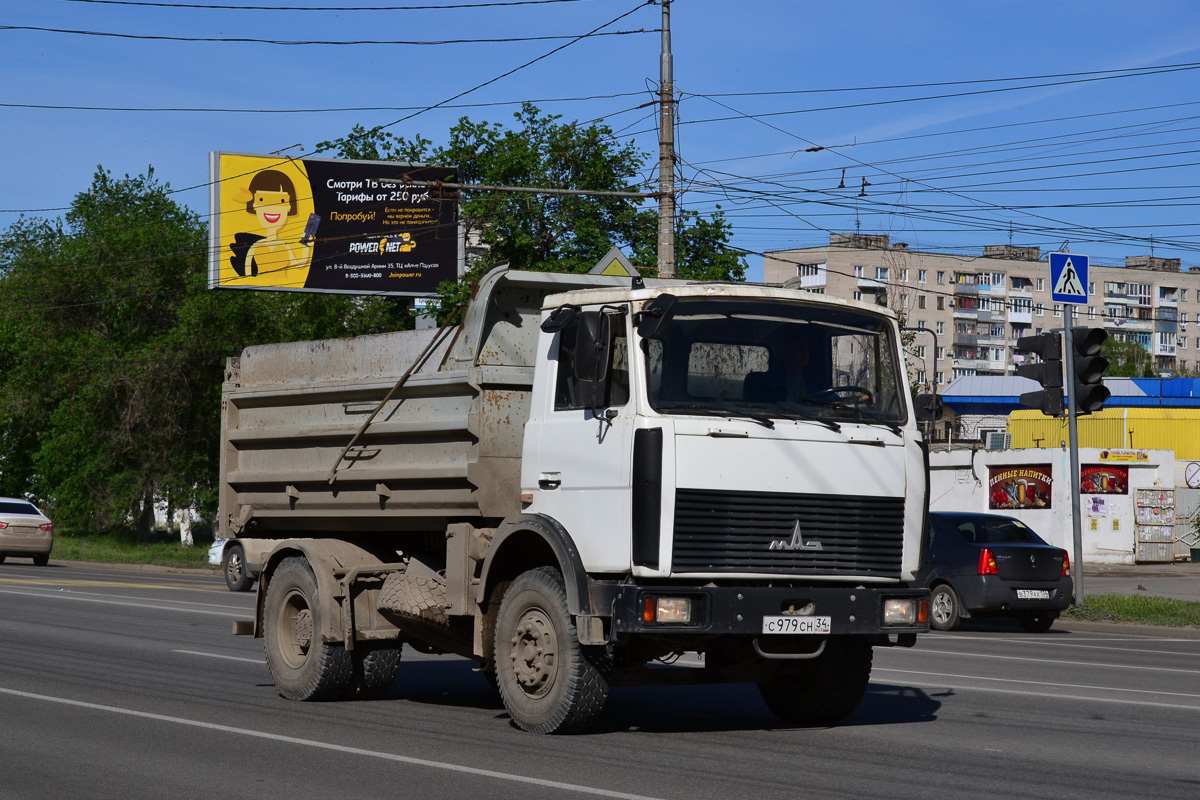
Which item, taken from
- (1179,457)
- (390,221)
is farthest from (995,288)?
(390,221)

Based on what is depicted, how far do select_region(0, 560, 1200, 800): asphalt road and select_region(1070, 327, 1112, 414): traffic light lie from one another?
4.85 metres

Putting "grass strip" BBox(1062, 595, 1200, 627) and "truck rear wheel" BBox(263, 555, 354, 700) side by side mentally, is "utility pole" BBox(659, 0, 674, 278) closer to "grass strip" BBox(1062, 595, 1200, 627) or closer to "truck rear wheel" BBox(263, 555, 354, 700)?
"grass strip" BBox(1062, 595, 1200, 627)

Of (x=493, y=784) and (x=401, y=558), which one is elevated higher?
(x=401, y=558)

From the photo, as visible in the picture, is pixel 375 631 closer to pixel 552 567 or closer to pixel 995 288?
pixel 552 567

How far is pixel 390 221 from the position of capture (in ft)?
112

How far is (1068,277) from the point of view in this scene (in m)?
19.6

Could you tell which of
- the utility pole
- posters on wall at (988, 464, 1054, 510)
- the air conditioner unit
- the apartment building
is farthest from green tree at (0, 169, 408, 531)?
the apartment building

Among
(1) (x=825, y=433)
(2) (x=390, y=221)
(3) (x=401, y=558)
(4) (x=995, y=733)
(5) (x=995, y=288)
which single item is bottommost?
(4) (x=995, y=733)

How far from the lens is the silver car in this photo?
35281 mm

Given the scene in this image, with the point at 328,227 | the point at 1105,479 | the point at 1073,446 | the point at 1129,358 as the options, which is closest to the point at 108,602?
the point at 1073,446

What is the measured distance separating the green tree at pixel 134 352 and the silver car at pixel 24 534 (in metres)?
7.93

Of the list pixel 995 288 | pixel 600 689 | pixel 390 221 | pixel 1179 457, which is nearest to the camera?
pixel 600 689

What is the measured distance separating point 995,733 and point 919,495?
1.59 meters

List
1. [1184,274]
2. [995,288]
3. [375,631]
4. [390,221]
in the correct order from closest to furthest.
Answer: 1. [375,631]
2. [390,221]
3. [995,288]
4. [1184,274]
